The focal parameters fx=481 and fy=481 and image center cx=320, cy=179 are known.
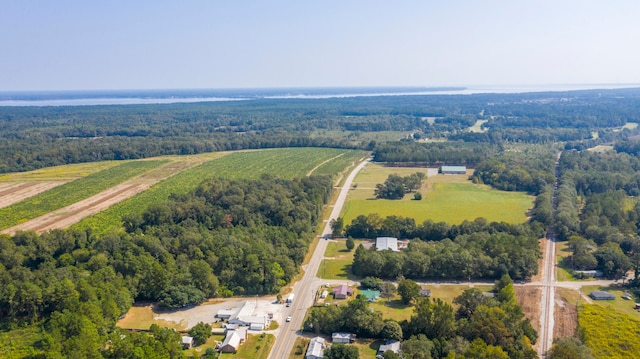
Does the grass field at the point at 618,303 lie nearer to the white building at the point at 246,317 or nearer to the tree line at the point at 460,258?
the tree line at the point at 460,258

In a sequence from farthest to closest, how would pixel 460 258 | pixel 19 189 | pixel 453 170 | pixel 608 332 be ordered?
pixel 453 170 < pixel 19 189 < pixel 460 258 < pixel 608 332

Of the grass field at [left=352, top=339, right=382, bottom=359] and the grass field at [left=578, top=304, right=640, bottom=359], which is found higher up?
the grass field at [left=578, top=304, right=640, bottom=359]

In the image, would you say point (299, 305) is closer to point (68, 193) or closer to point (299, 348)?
point (299, 348)

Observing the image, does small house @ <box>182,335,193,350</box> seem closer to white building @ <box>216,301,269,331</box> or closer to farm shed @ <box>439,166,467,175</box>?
white building @ <box>216,301,269,331</box>

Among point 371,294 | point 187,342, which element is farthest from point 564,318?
point 187,342

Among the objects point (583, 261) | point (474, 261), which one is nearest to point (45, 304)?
point (474, 261)

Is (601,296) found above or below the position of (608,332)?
below

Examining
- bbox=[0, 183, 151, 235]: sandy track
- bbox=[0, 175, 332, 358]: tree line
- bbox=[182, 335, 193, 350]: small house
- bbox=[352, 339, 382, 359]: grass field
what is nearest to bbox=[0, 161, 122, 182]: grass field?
bbox=[0, 183, 151, 235]: sandy track
